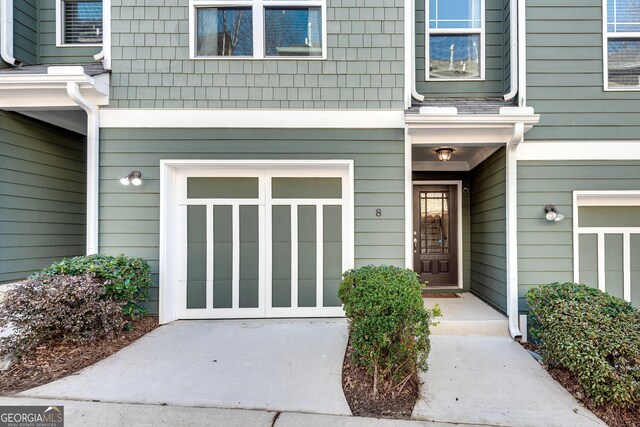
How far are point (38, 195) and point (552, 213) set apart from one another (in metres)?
6.92

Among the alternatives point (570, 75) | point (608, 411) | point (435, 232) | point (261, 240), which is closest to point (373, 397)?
point (608, 411)

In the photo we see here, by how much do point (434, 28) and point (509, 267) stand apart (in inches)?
139

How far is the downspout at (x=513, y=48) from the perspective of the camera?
13.7ft

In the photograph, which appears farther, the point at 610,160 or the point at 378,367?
the point at 610,160

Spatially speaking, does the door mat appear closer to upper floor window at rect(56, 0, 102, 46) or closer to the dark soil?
the dark soil

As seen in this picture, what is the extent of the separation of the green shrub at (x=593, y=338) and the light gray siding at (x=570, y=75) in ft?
6.82

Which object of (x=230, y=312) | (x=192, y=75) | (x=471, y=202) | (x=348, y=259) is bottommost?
(x=230, y=312)

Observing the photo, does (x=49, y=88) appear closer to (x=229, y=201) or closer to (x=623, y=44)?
(x=229, y=201)

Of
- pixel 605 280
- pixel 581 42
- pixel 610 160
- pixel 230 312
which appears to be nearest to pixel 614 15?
pixel 581 42

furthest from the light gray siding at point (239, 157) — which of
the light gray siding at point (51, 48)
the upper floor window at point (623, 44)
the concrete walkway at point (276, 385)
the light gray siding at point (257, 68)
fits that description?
the upper floor window at point (623, 44)

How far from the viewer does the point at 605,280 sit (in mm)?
4199

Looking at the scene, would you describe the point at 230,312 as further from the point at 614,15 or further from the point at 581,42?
the point at 614,15

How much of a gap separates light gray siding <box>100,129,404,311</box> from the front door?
175 cm

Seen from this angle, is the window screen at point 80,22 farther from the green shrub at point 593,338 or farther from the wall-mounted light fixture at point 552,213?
the green shrub at point 593,338
